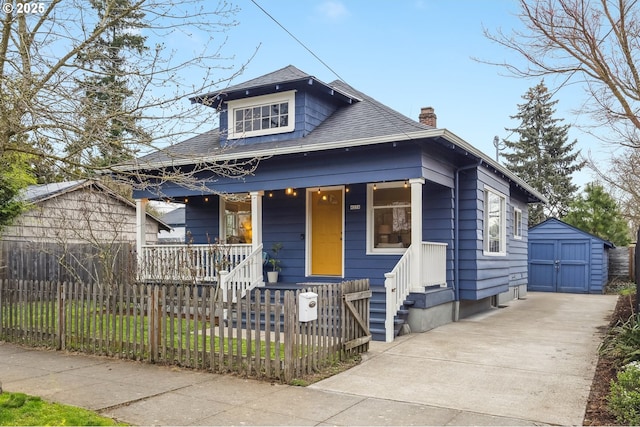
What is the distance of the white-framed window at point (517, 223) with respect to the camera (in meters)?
16.1

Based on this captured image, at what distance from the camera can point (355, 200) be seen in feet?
38.5

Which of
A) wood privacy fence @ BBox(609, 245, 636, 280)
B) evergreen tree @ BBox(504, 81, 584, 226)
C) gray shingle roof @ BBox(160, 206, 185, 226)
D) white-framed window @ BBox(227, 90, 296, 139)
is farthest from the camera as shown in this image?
evergreen tree @ BBox(504, 81, 584, 226)

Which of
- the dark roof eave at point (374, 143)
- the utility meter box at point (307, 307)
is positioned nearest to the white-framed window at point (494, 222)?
the dark roof eave at point (374, 143)

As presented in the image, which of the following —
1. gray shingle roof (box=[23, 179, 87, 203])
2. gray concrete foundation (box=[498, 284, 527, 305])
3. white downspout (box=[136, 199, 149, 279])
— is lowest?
gray concrete foundation (box=[498, 284, 527, 305])

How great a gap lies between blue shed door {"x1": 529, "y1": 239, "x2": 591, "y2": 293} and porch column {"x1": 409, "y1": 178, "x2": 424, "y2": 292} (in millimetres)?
12256

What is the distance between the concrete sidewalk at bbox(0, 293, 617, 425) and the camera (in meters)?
4.72

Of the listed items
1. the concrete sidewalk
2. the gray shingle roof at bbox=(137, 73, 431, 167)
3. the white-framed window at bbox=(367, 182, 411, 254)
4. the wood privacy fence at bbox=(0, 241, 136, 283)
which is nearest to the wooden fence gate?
the concrete sidewalk

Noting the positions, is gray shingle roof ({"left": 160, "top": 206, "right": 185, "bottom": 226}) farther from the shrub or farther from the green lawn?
the shrub

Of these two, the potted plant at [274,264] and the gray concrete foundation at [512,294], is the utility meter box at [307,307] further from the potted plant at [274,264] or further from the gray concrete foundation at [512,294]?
the gray concrete foundation at [512,294]

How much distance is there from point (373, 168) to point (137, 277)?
6569 mm

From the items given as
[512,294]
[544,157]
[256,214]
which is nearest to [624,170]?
[512,294]

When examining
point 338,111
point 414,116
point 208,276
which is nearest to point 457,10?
point 414,116

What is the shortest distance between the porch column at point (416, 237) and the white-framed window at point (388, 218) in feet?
5.09

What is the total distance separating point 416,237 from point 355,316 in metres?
2.93
